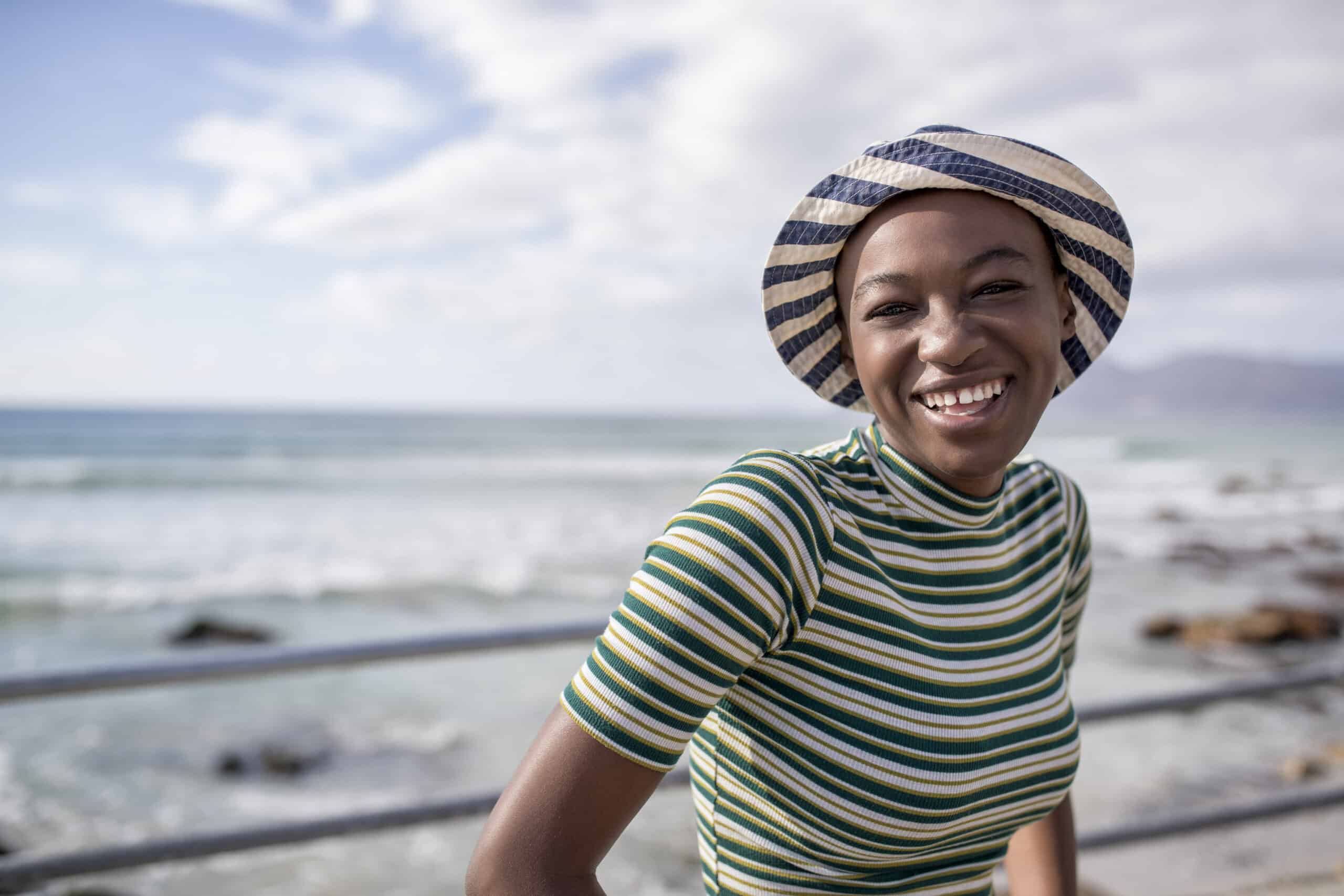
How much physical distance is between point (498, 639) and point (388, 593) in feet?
33.8

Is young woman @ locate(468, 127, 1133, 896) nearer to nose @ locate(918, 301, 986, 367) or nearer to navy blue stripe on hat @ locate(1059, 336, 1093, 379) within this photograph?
nose @ locate(918, 301, 986, 367)

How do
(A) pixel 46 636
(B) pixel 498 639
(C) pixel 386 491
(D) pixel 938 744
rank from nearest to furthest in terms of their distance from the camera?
(D) pixel 938 744 → (B) pixel 498 639 → (A) pixel 46 636 → (C) pixel 386 491

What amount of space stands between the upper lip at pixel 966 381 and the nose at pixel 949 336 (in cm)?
2

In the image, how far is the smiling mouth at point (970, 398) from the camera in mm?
1050

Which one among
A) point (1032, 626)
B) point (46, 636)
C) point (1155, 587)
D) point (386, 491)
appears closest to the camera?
Result: point (1032, 626)

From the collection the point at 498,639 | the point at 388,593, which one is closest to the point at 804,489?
the point at 498,639

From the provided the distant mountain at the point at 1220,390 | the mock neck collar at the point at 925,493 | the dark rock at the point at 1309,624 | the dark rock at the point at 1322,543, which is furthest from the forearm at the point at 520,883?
the distant mountain at the point at 1220,390

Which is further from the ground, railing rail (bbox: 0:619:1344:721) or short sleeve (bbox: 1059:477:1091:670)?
short sleeve (bbox: 1059:477:1091:670)

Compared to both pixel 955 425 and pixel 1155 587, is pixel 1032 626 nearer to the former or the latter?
pixel 955 425

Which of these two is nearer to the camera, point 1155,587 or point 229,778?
point 229,778

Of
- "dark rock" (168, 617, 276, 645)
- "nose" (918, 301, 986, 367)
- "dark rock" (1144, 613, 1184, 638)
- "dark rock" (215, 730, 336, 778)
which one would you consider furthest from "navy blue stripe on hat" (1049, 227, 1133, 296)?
"dark rock" (168, 617, 276, 645)

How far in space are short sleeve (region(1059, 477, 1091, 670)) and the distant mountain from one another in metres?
102

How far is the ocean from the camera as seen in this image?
459 centimetres

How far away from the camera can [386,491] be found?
874 inches
